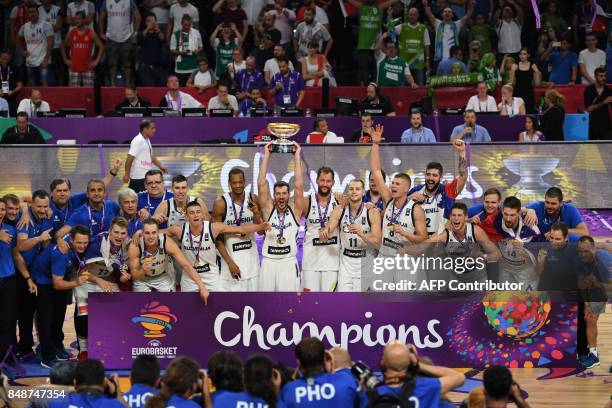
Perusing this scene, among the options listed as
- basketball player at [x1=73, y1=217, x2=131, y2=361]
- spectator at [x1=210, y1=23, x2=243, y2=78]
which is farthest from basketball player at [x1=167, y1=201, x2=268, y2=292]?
spectator at [x1=210, y1=23, x2=243, y2=78]

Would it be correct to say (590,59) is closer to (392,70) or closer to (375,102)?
(392,70)

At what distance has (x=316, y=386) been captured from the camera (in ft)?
26.0

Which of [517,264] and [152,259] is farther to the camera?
[152,259]

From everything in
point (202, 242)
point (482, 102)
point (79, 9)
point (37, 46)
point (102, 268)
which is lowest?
point (102, 268)

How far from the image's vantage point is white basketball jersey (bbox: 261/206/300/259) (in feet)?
40.8

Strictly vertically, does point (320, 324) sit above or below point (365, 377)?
below

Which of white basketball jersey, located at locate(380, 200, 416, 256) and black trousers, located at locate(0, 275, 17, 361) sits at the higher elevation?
white basketball jersey, located at locate(380, 200, 416, 256)

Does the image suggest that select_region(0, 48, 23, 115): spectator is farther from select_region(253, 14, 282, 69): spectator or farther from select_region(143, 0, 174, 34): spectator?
select_region(253, 14, 282, 69): spectator

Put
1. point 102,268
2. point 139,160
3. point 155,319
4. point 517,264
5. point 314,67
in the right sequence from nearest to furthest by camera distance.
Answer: point 517,264
point 155,319
point 102,268
point 139,160
point 314,67

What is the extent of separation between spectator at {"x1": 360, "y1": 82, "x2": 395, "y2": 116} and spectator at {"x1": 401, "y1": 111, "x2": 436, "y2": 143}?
3.18 ft

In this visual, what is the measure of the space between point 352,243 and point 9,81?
437 inches

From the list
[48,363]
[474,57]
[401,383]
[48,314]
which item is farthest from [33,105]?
[401,383]

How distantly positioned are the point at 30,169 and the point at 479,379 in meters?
9.25

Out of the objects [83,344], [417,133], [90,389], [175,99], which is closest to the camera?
[90,389]
